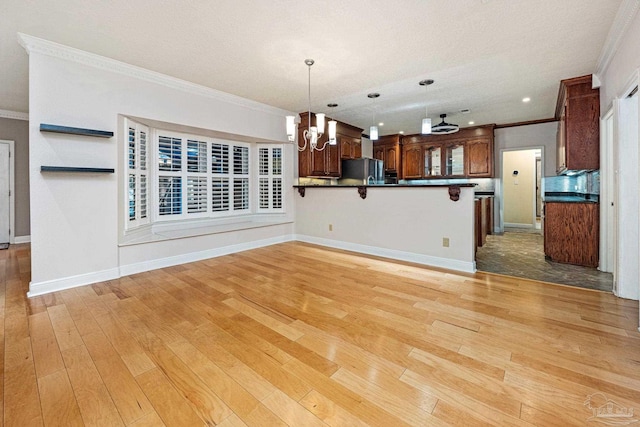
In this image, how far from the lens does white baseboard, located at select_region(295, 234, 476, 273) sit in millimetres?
3644

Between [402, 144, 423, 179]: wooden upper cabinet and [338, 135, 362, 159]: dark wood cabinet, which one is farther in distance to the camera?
[402, 144, 423, 179]: wooden upper cabinet

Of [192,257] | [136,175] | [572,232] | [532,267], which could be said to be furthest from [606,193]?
[136,175]

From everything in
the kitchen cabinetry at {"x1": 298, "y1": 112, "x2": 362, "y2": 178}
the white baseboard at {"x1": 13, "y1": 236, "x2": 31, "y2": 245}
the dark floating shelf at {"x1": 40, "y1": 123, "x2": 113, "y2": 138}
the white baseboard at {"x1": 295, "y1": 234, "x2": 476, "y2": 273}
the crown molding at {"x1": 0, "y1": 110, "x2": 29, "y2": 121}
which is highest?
the crown molding at {"x1": 0, "y1": 110, "x2": 29, "y2": 121}

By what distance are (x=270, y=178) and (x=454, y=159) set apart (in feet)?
15.3

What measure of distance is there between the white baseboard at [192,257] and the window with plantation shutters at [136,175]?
1.79 feet

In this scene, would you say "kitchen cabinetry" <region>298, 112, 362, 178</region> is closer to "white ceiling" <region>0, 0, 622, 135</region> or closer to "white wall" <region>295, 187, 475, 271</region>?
"white wall" <region>295, 187, 475, 271</region>

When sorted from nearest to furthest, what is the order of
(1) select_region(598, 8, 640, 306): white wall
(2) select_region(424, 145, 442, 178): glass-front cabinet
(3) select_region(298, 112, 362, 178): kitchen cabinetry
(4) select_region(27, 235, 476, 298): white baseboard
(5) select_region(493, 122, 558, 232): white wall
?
1. (1) select_region(598, 8, 640, 306): white wall
2. (4) select_region(27, 235, 476, 298): white baseboard
3. (3) select_region(298, 112, 362, 178): kitchen cabinetry
4. (5) select_region(493, 122, 558, 232): white wall
5. (2) select_region(424, 145, 442, 178): glass-front cabinet

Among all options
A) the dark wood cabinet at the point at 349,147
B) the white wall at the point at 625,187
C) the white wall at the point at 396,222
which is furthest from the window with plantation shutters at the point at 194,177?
the white wall at the point at 625,187

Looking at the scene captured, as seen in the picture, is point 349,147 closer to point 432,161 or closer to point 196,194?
point 432,161

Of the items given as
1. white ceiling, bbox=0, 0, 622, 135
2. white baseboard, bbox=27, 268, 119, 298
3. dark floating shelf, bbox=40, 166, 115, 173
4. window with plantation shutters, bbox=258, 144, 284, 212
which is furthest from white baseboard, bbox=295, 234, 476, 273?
dark floating shelf, bbox=40, 166, 115, 173

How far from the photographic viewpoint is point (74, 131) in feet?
9.59

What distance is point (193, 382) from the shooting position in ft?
5.05

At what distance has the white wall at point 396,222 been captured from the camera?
3.67m

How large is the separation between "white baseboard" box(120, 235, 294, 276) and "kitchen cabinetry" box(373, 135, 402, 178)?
3.91 m
